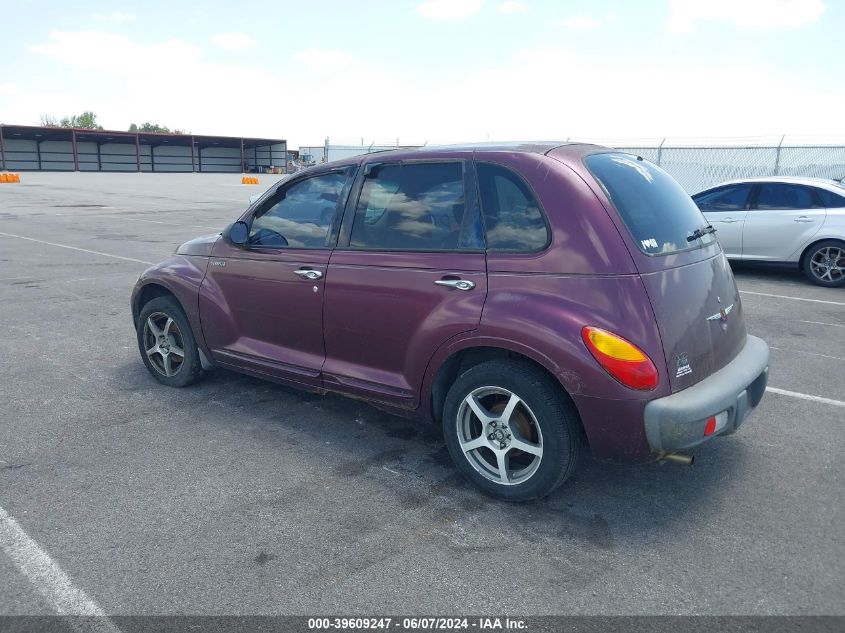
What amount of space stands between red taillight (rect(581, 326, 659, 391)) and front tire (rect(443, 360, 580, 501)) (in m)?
0.31

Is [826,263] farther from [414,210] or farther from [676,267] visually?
[414,210]

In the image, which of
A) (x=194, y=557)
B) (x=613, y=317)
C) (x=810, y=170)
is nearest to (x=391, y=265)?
(x=613, y=317)

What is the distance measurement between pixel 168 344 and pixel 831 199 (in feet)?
29.2

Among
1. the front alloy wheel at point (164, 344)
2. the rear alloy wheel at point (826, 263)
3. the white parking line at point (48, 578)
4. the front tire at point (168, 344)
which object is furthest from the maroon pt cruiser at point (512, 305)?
the rear alloy wheel at point (826, 263)

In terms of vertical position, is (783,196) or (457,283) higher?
(783,196)

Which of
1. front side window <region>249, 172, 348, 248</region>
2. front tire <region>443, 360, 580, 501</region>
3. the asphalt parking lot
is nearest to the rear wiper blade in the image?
front tire <region>443, 360, 580, 501</region>

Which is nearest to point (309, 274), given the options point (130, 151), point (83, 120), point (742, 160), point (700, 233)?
point (700, 233)

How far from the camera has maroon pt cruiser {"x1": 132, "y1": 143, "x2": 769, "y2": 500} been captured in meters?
3.22

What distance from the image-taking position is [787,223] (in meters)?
9.88

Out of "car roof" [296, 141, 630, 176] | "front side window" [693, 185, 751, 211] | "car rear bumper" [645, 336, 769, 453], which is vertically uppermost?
"car roof" [296, 141, 630, 176]

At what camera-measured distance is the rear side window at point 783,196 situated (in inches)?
388

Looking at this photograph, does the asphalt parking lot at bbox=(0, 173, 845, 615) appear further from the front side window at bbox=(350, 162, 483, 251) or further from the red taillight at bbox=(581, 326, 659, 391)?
the front side window at bbox=(350, 162, 483, 251)

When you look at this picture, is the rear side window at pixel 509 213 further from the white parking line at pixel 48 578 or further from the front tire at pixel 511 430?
the white parking line at pixel 48 578

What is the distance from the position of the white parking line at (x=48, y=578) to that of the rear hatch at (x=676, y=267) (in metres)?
2.60
